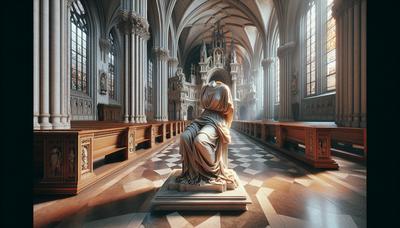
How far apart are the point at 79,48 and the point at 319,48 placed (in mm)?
16067

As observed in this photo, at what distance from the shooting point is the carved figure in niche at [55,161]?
2400 mm

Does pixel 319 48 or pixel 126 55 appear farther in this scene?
pixel 319 48

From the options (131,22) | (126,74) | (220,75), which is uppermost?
(220,75)

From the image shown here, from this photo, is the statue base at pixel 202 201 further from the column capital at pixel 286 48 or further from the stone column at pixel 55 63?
the column capital at pixel 286 48

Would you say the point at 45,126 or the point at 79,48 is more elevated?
the point at 79,48

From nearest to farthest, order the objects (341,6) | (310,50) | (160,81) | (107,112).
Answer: (341,6) → (310,50) → (160,81) → (107,112)

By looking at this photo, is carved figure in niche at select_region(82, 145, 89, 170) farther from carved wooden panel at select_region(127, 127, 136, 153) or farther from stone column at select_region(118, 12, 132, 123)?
stone column at select_region(118, 12, 132, 123)

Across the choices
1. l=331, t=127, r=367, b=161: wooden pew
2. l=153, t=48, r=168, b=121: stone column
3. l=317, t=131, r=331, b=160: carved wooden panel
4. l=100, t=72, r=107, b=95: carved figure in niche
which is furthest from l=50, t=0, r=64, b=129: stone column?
l=100, t=72, r=107, b=95: carved figure in niche

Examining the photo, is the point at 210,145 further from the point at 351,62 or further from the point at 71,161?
the point at 351,62

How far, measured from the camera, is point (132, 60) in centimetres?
783

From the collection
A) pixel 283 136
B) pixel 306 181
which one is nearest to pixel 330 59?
pixel 283 136

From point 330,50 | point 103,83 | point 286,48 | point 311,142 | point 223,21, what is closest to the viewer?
point 311,142

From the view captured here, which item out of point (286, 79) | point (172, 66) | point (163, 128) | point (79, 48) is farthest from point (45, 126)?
point (172, 66)
